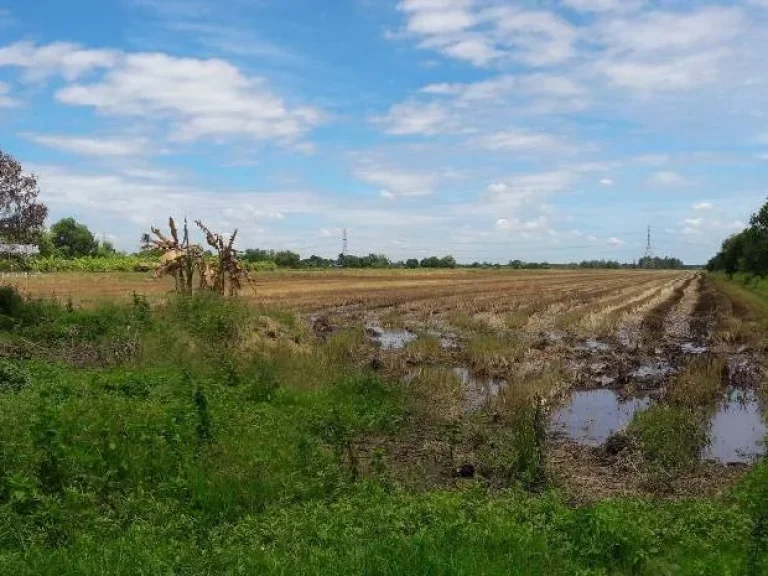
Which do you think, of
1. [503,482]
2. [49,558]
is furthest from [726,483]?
[49,558]

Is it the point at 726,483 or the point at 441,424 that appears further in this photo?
the point at 441,424

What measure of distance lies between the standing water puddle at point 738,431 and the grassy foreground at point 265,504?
3402mm

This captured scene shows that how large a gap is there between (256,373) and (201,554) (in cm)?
807

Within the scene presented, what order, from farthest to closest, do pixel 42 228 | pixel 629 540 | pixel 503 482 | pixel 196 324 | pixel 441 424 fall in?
pixel 42 228 < pixel 196 324 < pixel 441 424 < pixel 503 482 < pixel 629 540

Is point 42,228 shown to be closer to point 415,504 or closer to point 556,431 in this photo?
point 556,431

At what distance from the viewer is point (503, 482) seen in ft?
31.3

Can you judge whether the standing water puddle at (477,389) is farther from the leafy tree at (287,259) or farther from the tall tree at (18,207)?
the leafy tree at (287,259)

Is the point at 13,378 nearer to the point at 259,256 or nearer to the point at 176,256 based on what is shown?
the point at 176,256

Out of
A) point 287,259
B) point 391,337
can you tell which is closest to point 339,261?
point 287,259

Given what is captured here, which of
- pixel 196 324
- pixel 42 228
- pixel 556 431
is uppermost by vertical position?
pixel 42 228

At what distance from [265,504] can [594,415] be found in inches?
342

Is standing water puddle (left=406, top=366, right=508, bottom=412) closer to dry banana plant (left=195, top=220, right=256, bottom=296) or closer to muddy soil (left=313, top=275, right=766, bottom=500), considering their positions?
muddy soil (left=313, top=275, right=766, bottom=500)

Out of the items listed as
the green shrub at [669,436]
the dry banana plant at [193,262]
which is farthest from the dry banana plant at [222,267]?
the green shrub at [669,436]

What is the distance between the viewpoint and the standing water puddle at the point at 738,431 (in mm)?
11773
